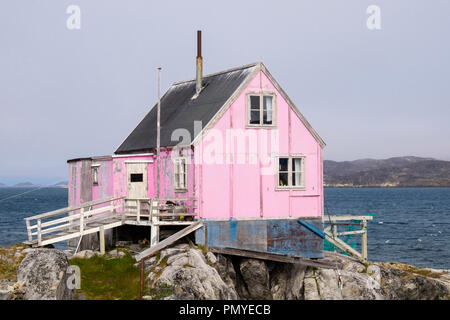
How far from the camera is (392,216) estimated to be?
100250 mm

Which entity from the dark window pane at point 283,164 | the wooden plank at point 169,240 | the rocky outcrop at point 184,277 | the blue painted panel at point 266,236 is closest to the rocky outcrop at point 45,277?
the rocky outcrop at point 184,277

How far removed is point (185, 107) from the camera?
28.7 metres

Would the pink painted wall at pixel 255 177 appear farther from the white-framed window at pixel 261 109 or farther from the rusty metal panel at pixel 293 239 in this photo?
the rusty metal panel at pixel 293 239

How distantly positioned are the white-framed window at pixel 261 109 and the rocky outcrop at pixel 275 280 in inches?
249

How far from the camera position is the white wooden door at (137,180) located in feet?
89.8

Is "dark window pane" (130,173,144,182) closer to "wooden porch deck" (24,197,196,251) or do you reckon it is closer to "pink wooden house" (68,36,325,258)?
"pink wooden house" (68,36,325,258)

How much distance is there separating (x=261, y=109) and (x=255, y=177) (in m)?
3.15

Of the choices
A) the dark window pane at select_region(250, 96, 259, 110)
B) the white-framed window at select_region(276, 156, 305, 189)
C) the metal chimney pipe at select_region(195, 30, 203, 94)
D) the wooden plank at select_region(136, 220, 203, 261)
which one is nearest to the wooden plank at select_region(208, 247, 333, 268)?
the wooden plank at select_region(136, 220, 203, 261)

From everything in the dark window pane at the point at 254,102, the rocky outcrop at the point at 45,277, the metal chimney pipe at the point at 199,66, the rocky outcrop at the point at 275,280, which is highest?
the metal chimney pipe at the point at 199,66

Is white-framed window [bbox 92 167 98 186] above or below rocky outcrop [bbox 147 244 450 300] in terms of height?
above

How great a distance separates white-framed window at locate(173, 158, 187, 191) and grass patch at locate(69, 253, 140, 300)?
13.6 feet

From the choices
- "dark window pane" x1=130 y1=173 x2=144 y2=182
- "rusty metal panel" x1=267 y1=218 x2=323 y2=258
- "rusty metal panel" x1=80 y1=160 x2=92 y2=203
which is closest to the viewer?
"rusty metal panel" x1=267 y1=218 x2=323 y2=258

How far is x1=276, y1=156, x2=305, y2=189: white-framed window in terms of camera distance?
25.4m
